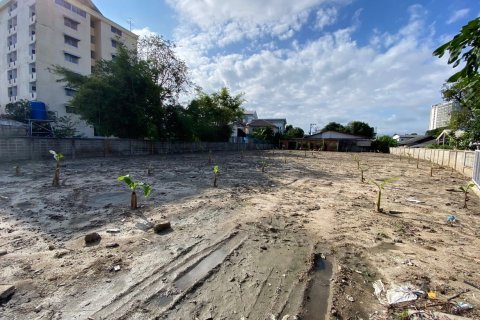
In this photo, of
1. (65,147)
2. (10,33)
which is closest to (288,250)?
(65,147)

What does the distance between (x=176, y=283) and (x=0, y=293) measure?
1531mm

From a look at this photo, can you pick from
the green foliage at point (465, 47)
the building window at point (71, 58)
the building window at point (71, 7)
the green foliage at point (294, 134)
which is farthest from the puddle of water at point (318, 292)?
the green foliage at point (294, 134)

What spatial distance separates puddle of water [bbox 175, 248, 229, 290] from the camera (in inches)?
98.6

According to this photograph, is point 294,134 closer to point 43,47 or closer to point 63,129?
point 63,129

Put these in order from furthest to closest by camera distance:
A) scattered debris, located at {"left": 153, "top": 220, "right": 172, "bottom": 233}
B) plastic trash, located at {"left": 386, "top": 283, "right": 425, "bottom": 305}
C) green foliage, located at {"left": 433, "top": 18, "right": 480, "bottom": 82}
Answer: scattered debris, located at {"left": 153, "top": 220, "right": 172, "bottom": 233}
plastic trash, located at {"left": 386, "top": 283, "right": 425, "bottom": 305}
green foliage, located at {"left": 433, "top": 18, "right": 480, "bottom": 82}

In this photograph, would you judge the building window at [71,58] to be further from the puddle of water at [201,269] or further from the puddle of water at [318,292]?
the puddle of water at [318,292]

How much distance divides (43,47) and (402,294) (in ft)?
115

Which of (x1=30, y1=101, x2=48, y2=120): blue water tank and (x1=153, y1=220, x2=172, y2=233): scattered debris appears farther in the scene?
(x1=30, y1=101, x2=48, y2=120): blue water tank

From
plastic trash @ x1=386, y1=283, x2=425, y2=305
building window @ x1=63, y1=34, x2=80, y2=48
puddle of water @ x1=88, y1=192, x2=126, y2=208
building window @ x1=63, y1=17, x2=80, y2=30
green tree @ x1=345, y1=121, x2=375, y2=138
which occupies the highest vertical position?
building window @ x1=63, y1=17, x2=80, y2=30

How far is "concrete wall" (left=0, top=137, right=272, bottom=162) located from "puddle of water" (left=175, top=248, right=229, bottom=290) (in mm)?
14101

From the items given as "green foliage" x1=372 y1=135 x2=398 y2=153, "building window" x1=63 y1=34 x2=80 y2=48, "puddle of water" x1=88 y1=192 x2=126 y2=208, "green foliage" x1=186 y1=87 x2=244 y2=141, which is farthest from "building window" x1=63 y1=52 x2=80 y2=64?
"green foliage" x1=372 y1=135 x2=398 y2=153

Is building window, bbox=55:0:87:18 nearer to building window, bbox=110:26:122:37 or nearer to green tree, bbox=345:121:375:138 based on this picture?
building window, bbox=110:26:122:37

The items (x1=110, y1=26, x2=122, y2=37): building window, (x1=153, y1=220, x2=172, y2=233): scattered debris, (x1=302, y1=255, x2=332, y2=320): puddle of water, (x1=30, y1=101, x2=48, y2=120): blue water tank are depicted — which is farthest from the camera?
(x1=110, y1=26, x2=122, y2=37): building window

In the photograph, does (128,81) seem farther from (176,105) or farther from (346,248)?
(346,248)
